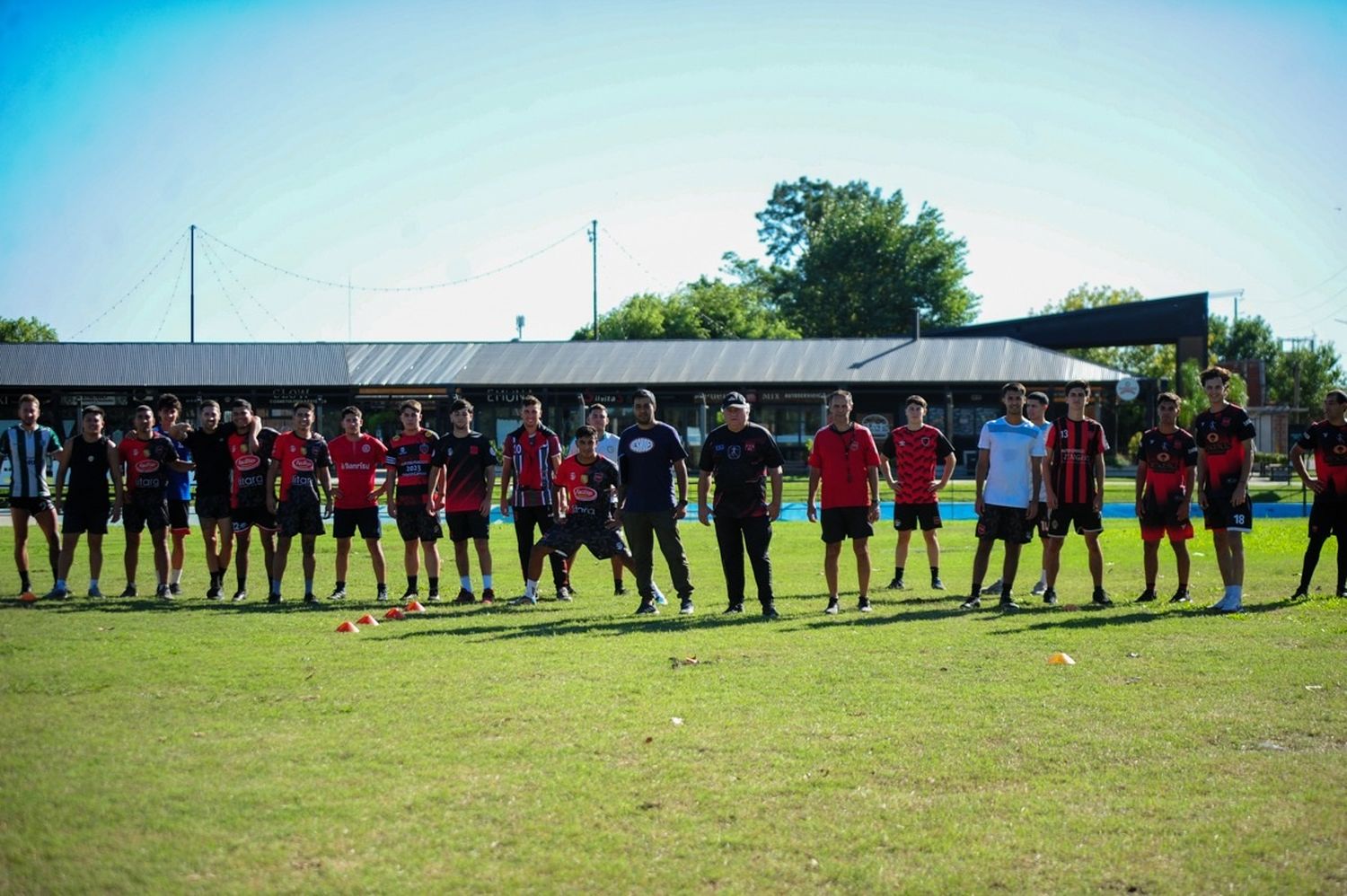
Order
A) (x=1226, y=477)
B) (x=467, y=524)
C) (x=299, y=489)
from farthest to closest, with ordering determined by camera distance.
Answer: (x=299, y=489), (x=467, y=524), (x=1226, y=477)

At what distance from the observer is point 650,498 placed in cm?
1213

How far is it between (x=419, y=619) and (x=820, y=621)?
3672 millimetres

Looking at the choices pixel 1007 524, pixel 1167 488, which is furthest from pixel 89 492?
pixel 1167 488

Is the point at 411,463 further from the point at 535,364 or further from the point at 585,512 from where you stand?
the point at 535,364

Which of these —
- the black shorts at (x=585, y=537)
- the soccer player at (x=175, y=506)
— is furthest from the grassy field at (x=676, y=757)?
the soccer player at (x=175, y=506)

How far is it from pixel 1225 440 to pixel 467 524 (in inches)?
302

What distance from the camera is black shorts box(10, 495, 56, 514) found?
13.5 metres

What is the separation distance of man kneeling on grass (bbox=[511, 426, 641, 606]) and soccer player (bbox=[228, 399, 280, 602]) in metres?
2.97

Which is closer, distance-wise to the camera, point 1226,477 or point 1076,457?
point 1226,477

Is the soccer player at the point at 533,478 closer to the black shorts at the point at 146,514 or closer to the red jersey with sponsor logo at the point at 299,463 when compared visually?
the red jersey with sponsor logo at the point at 299,463

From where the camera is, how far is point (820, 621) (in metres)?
11.1

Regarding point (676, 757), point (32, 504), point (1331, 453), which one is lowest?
point (676, 757)

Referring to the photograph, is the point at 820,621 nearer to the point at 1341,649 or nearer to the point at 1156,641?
A: the point at 1156,641

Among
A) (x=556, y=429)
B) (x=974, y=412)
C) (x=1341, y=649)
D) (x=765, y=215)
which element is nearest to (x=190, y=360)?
(x=556, y=429)
